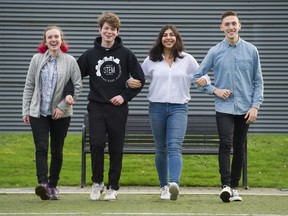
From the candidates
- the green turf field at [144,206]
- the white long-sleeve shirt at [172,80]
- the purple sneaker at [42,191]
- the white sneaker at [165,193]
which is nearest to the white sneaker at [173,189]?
the green turf field at [144,206]

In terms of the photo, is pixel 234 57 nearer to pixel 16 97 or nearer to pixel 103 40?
pixel 103 40

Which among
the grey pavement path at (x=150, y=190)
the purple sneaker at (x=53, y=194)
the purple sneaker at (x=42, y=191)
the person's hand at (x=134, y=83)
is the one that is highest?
the person's hand at (x=134, y=83)

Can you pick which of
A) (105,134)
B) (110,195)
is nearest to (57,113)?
(105,134)

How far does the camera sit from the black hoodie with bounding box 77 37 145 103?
9961 millimetres

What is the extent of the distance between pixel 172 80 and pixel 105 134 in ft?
3.02

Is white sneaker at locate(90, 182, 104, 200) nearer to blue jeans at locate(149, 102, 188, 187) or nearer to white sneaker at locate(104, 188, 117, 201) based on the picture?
white sneaker at locate(104, 188, 117, 201)

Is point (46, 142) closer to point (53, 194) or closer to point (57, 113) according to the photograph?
point (57, 113)

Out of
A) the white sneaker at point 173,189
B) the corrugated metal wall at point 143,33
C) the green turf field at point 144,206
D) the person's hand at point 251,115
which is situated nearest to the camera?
the green turf field at point 144,206

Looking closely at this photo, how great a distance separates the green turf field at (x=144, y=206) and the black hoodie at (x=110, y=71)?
1.13m

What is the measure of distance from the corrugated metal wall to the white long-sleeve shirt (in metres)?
8.16

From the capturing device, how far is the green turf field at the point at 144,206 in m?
8.78

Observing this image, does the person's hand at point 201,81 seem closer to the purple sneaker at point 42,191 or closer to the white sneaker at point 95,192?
the white sneaker at point 95,192

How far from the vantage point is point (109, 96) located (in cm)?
995

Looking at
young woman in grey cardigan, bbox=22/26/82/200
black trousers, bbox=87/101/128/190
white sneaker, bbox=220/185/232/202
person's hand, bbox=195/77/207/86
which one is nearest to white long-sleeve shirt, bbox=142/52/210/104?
person's hand, bbox=195/77/207/86
